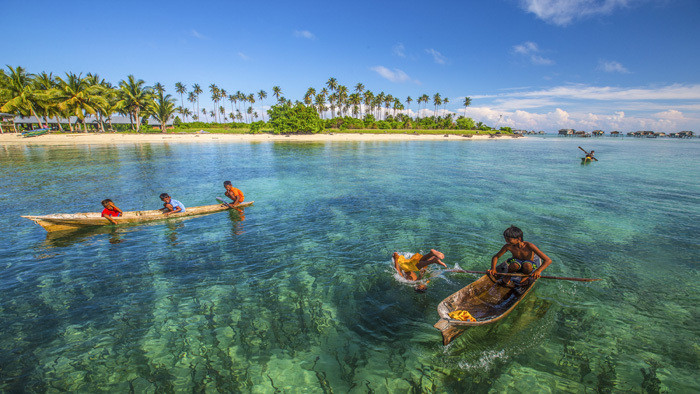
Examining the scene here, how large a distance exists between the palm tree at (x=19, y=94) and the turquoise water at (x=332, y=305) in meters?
70.4

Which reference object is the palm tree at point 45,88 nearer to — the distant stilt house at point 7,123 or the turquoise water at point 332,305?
the distant stilt house at point 7,123

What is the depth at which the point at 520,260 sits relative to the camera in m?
8.51

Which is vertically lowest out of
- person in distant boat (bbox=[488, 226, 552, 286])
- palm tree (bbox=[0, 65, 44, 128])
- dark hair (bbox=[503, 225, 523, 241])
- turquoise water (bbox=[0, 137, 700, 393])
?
turquoise water (bbox=[0, 137, 700, 393])

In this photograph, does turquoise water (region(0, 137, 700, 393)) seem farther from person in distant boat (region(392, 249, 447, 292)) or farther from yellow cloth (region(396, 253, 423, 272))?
yellow cloth (region(396, 253, 423, 272))

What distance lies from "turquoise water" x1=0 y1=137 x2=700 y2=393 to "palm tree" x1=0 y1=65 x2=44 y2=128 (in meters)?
70.4

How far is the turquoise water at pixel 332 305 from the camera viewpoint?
20.2ft

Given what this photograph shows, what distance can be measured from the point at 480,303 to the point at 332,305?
14.1 feet

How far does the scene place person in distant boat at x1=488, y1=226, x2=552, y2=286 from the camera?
7.94 meters

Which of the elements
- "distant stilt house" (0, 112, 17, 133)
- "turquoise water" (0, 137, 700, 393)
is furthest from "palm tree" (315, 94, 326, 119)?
"turquoise water" (0, 137, 700, 393)

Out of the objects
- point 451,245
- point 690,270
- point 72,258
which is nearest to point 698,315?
point 690,270

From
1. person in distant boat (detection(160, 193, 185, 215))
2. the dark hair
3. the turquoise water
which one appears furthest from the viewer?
person in distant boat (detection(160, 193, 185, 215))

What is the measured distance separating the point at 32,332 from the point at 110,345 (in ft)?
7.88

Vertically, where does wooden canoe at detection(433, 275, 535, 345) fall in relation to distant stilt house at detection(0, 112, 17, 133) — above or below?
below

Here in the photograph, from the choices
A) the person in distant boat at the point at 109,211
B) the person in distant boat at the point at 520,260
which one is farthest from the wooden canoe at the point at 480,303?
the person in distant boat at the point at 109,211
